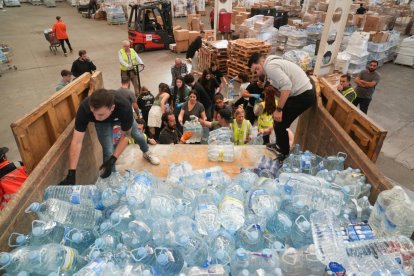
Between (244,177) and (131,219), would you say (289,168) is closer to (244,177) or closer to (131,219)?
(244,177)

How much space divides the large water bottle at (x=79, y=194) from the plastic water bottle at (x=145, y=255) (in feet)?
2.64

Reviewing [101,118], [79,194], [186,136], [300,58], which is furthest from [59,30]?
[79,194]

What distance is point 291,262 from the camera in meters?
2.36

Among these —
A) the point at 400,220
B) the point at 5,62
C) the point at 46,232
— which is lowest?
the point at 5,62

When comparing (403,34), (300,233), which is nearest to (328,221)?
(300,233)

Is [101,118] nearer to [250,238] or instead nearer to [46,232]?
[46,232]

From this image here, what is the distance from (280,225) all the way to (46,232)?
2077 millimetres

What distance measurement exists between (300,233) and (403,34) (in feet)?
58.1

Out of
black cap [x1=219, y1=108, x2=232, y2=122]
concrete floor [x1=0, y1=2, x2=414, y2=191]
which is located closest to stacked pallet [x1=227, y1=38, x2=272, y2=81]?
concrete floor [x1=0, y1=2, x2=414, y2=191]

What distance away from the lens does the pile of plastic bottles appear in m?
2.26

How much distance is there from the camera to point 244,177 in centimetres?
352

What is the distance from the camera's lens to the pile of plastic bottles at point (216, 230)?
226 centimetres

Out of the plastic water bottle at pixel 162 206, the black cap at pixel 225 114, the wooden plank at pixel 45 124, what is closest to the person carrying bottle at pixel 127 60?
the wooden plank at pixel 45 124

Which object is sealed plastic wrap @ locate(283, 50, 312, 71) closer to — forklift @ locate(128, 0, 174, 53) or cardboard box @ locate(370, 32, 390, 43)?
cardboard box @ locate(370, 32, 390, 43)
